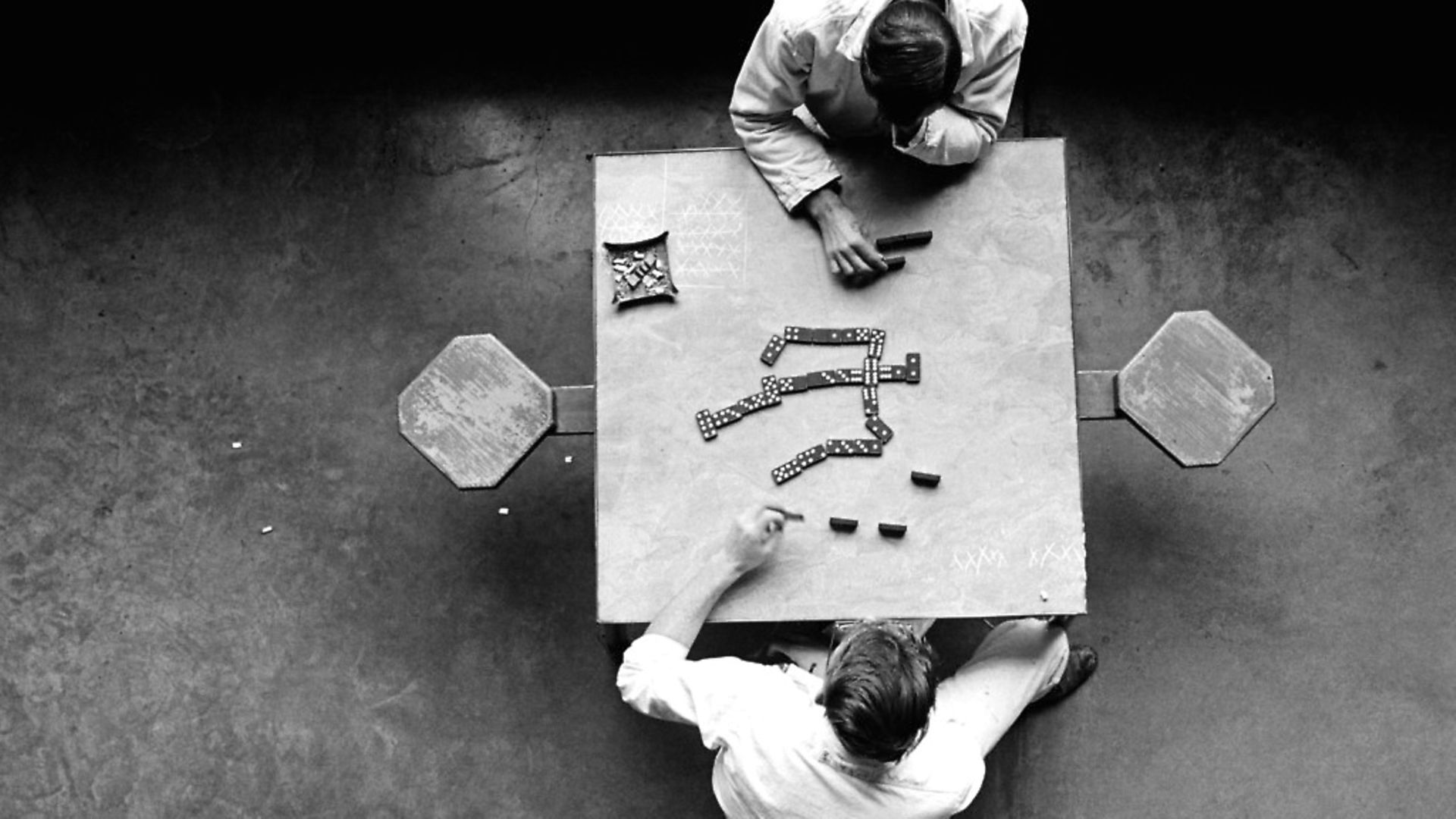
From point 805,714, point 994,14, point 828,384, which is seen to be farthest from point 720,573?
point 994,14

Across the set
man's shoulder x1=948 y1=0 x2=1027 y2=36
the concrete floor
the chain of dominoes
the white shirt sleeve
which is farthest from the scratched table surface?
the concrete floor

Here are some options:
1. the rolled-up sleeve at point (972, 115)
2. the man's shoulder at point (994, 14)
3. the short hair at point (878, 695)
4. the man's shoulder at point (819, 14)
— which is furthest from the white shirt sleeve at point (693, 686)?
the man's shoulder at point (994, 14)

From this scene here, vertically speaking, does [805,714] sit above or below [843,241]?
below

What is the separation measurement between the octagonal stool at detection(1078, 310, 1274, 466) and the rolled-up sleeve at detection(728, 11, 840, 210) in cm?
79

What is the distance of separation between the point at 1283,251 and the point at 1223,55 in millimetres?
602

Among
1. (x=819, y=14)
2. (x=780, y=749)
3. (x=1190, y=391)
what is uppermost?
(x=819, y=14)

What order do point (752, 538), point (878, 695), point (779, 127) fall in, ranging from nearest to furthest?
point (878, 695)
point (752, 538)
point (779, 127)

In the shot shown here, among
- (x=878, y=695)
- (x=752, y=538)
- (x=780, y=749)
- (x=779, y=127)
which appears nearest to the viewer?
(x=878, y=695)

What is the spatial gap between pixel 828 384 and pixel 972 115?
0.68 meters

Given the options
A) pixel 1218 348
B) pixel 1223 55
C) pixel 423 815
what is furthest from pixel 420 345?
pixel 1223 55

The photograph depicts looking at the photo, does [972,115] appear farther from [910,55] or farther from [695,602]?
[695,602]

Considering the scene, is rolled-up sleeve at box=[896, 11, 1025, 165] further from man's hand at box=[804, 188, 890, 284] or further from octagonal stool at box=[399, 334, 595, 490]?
octagonal stool at box=[399, 334, 595, 490]

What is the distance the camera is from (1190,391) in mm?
3322

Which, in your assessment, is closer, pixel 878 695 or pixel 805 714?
pixel 878 695
